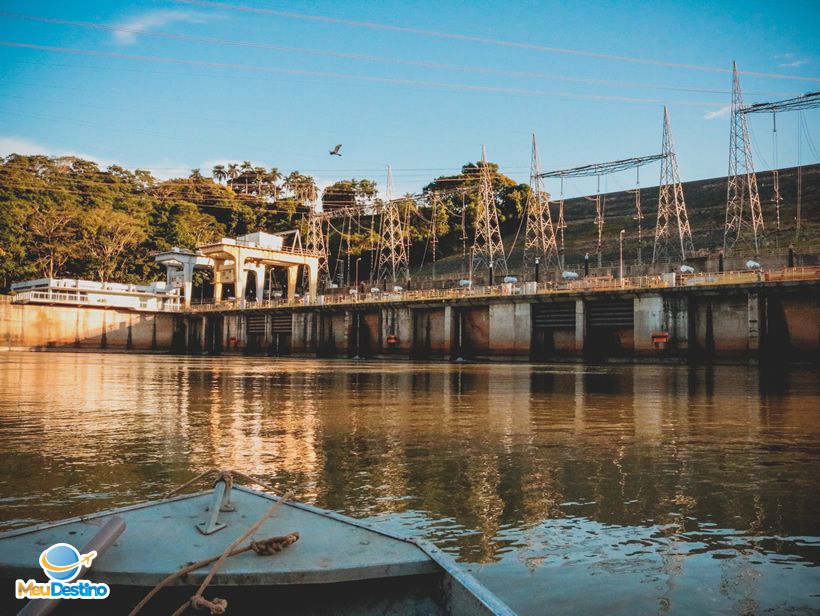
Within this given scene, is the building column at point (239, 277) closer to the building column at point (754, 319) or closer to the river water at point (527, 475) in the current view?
the building column at point (754, 319)

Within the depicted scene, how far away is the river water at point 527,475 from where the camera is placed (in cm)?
538

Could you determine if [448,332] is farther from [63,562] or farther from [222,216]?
[222,216]

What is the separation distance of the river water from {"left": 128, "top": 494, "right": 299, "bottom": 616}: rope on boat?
1.80 meters

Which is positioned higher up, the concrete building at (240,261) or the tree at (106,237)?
the tree at (106,237)

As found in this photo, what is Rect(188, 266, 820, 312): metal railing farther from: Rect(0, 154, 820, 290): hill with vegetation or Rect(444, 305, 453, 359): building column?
Rect(0, 154, 820, 290): hill with vegetation

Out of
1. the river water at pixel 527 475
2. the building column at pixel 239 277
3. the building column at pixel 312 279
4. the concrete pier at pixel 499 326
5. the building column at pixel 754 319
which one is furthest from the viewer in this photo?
the building column at pixel 312 279

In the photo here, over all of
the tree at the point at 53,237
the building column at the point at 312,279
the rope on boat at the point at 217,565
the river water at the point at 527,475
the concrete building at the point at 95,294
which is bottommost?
the river water at the point at 527,475

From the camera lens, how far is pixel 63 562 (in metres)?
3.83

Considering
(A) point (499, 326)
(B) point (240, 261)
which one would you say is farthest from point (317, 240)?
(A) point (499, 326)

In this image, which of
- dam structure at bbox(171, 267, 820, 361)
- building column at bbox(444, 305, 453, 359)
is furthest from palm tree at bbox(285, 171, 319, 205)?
building column at bbox(444, 305, 453, 359)

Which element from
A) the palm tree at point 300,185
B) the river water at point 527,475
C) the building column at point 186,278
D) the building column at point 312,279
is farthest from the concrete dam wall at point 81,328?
the river water at point 527,475

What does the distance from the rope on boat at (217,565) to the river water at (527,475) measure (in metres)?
1.80

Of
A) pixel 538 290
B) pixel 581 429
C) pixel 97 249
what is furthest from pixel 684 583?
pixel 97 249

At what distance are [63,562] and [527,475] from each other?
642 centimetres
